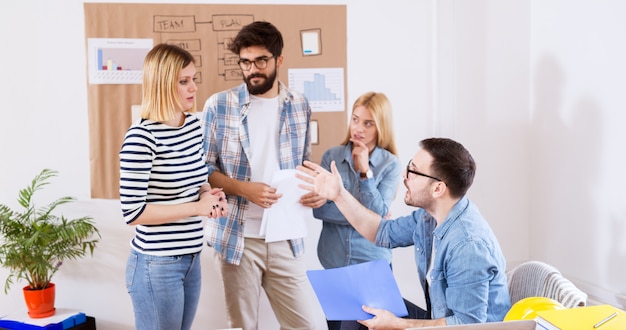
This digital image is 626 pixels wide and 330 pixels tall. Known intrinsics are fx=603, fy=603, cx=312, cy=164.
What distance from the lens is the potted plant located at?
10.2ft

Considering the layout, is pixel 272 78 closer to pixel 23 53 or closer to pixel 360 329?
pixel 360 329

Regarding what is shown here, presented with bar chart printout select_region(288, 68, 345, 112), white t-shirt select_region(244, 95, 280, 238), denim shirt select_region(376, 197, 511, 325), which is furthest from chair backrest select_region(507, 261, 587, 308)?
bar chart printout select_region(288, 68, 345, 112)

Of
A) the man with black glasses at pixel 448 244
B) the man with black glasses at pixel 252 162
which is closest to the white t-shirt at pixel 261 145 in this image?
the man with black glasses at pixel 252 162

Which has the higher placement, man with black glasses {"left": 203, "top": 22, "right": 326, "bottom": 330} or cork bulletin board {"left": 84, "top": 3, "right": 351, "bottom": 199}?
cork bulletin board {"left": 84, "top": 3, "right": 351, "bottom": 199}

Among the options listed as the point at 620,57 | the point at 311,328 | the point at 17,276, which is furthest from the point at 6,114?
the point at 620,57

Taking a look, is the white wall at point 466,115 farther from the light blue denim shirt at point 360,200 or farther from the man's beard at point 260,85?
the man's beard at point 260,85

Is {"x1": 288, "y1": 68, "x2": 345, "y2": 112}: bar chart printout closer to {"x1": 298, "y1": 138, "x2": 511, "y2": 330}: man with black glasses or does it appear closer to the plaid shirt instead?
the plaid shirt

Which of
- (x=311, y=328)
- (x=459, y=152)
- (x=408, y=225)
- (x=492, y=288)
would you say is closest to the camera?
(x=492, y=288)

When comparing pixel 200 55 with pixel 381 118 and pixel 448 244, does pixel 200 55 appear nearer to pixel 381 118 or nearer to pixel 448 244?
pixel 381 118

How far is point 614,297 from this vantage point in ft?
9.41

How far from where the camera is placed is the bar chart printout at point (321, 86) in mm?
3570

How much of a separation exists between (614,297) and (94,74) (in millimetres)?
2948

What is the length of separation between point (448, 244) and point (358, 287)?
337 mm

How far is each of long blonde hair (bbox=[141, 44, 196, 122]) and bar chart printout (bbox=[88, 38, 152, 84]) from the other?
1140mm
